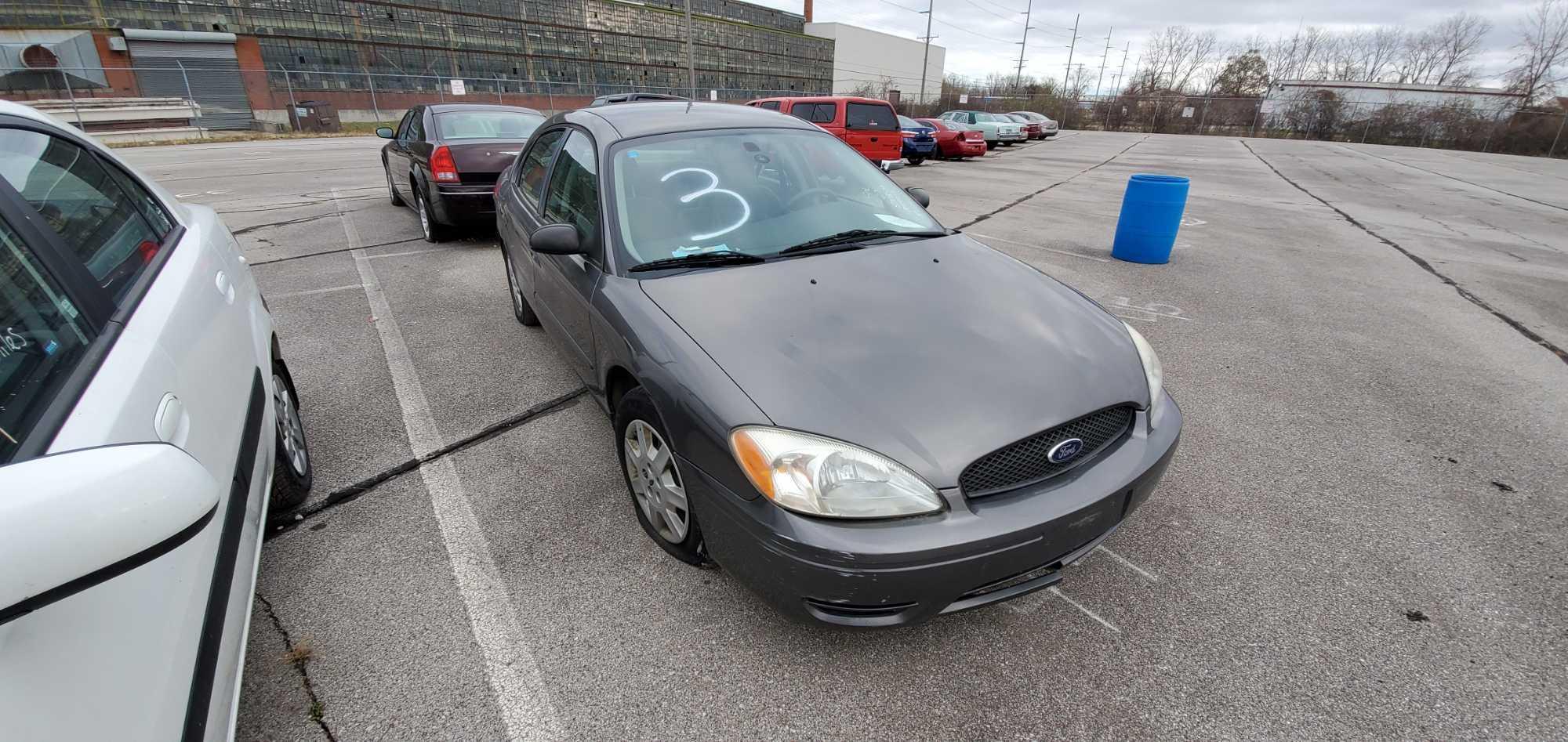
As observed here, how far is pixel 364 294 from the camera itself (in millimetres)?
5465

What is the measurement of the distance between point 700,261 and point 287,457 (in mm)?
1815

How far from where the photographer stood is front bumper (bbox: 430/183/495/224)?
257 inches

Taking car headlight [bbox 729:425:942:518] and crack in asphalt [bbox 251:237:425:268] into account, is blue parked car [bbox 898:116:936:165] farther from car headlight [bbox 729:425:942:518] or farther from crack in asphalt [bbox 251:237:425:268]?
car headlight [bbox 729:425:942:518]

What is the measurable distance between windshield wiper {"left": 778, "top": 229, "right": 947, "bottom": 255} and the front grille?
1.26 meters

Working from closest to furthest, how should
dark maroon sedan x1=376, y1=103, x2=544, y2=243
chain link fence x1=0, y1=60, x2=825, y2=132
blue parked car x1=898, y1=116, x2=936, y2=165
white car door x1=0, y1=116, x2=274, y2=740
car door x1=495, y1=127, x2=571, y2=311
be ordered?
white car door x1=0, y1=116, x2=274, y2=740 < car door x1=495, y1=127, x2=571, y2=311 < dark maroon sedan x1=376, y1=103, x2=544, y2=243 < blue parked car x1=898, y1=116, x2=936, y2=165 < chain link fence x1=0, y1=60, x2=825, y2=132

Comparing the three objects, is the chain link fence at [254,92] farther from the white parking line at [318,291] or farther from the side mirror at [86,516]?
the side mirror at [86,516]

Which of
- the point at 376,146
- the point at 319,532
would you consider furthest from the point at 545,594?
the point at 376,146

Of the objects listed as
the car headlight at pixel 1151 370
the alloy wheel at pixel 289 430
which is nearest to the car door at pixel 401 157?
the alloy wheel at pixel 289 430

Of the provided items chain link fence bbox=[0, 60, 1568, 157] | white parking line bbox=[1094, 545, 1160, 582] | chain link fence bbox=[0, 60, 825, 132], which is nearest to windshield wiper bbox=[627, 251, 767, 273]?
white parking line bbox=[1094, 545, 1160, 582]

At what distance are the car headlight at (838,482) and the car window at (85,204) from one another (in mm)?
1868

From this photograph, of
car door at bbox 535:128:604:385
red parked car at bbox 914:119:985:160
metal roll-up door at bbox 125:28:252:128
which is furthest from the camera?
metal roll-up door at bbox 125:28:252:128

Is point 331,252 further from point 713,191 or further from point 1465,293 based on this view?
point 1465,293

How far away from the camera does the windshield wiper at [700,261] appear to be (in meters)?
2.51

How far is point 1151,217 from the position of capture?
22.6 feet
